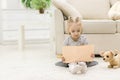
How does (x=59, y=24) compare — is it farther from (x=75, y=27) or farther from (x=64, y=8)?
(x=75, y=27)

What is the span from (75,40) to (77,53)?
207 mm

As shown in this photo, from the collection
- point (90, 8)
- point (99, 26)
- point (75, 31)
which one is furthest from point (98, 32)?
point (90, 8)

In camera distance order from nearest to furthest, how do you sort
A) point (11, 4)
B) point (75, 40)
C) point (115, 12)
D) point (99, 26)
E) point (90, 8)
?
1. point (75, 40)
2. point (99, 26)
3. point (115, 12)
4. point (90, 8)
5. point (11, 4)

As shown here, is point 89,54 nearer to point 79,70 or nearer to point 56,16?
point 79,70

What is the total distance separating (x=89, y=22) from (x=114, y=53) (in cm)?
57

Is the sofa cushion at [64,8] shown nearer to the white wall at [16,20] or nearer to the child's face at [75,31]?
the child's face at [75,31]

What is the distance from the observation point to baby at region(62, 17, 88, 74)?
7.39ft

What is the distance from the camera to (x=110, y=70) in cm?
238

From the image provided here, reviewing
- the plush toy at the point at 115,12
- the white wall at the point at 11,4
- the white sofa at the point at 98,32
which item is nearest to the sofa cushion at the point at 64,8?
the white sofa at the point at 98,32

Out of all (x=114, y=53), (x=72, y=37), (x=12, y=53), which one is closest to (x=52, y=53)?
(x=12, y=53)

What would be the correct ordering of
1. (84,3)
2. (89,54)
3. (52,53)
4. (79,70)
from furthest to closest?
(84,3) < (52,53) < (89,54) < (79,70)

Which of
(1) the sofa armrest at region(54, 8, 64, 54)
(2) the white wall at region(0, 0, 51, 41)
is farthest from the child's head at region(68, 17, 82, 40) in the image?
(2) the white wall at region(0, 0, 51, 41)

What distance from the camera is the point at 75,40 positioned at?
263 centimetres

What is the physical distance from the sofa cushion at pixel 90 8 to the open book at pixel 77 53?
112 cm
